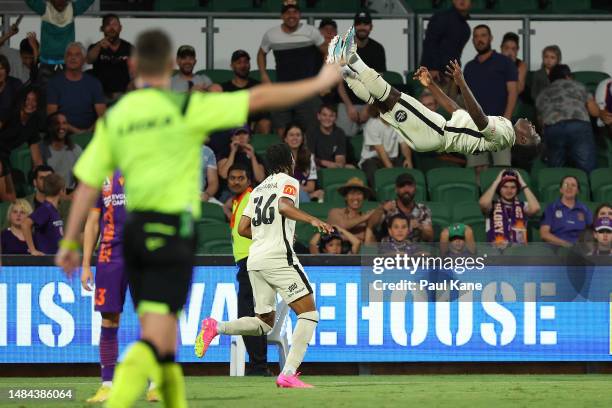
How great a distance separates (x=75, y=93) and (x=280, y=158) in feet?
20.1

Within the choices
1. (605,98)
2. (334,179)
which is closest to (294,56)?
(334,179)

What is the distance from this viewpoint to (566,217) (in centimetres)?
1573

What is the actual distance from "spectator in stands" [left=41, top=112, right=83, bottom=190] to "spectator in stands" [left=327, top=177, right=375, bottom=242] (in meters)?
3.55

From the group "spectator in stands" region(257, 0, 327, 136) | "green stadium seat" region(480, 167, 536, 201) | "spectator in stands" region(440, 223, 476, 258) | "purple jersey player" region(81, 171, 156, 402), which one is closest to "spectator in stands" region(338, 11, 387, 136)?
"spectator in stands" region(257, 0, 327, 136)

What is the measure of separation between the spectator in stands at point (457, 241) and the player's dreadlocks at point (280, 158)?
10.2ft

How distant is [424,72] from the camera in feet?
34.8

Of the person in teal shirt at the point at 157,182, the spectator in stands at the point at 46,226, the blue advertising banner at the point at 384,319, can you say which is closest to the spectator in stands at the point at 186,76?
the spectator in stands at the point at 46,226

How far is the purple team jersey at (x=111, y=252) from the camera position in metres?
9.64

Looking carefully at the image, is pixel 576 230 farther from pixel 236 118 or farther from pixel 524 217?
pixel 236 118

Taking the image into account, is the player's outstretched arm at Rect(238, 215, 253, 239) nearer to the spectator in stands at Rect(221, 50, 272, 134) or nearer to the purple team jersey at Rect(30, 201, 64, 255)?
the purple team jersey at Rect(30, 201, 64, 255)

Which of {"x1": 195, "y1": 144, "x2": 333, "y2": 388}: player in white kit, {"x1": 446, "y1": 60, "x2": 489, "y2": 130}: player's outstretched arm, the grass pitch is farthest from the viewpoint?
{"x1": 195, "y1": 144, "x2": 333, "y2": 388}: player in white kit

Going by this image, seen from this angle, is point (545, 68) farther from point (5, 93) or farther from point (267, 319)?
point (267, 319)

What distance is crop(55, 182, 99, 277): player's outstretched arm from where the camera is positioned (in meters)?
6.44

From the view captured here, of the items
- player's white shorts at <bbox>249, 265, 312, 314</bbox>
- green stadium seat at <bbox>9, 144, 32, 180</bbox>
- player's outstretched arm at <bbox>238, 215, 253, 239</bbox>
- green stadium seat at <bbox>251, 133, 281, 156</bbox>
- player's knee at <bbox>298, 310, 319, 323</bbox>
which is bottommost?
player's knee at <bbox>298, 310, 319, 323</bbox>
